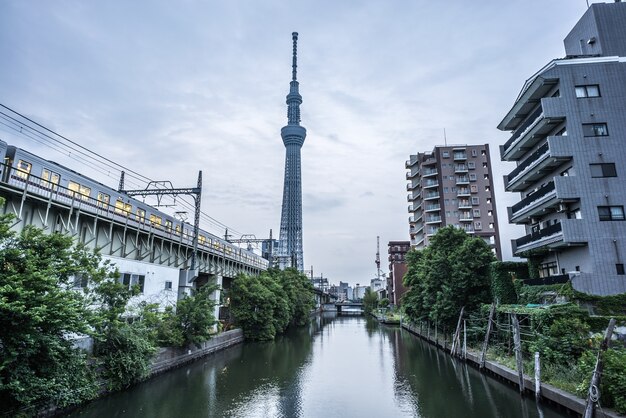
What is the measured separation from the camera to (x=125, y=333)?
55.8ft

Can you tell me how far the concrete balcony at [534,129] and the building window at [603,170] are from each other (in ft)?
13.6

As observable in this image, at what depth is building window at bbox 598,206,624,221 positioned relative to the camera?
23734 mm

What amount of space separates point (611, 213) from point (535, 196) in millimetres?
5072

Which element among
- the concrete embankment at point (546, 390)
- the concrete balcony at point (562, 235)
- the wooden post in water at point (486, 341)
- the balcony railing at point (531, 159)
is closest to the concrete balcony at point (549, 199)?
the concrete balcony at point (562, 235)

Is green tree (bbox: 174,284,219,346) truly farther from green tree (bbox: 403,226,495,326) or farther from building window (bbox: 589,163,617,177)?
building window (bbox: 589,163,617,177)

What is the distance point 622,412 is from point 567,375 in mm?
4128

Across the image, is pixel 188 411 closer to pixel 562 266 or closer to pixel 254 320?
pixel 254 320

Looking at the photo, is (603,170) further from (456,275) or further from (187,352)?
(187,352)

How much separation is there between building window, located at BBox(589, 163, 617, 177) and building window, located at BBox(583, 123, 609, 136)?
7.62 ft

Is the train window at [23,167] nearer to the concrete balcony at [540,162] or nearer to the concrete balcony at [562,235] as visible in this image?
the concrete balcony at [562,235]

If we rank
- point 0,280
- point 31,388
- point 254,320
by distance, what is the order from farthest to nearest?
point 254,320, point 31,388, point 0,280

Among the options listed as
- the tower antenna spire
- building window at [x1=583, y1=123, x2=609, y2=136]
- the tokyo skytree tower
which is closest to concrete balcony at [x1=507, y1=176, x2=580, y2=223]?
building window at [x1=583, y1=123, x2=609, y2=136]

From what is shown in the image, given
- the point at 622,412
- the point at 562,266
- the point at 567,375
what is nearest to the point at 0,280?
the point at 622,412

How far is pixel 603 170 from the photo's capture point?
24656mm
